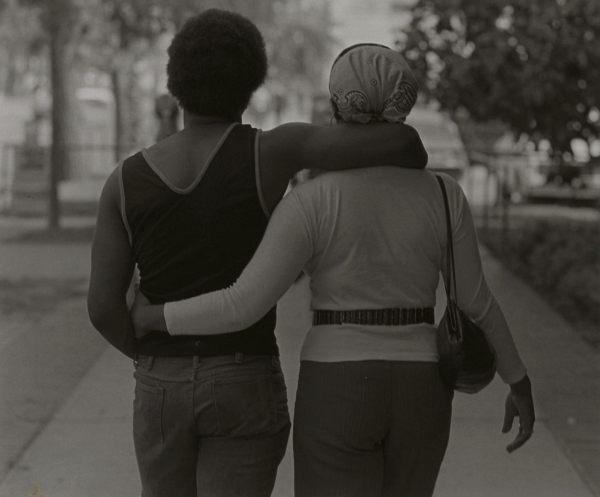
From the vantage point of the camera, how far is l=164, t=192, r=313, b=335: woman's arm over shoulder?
2.41 meters

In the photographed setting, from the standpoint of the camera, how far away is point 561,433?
550 cm

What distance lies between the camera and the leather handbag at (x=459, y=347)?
2.50 meters

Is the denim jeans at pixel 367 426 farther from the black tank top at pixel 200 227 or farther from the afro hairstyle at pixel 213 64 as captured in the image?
the afro hairstyle at pixel 213 64

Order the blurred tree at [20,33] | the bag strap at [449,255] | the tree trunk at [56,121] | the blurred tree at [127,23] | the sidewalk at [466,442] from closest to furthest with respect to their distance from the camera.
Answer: the bag strap at [449,255]
the sidewalk at [466,442]
the tree trunk at [56,121]
the blurred tree at [127,23]
the blurred tree at [20,33]

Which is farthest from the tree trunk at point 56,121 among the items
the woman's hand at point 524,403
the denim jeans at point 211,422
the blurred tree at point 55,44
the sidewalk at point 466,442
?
the denim jeans at point 211,422

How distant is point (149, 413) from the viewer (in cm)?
250

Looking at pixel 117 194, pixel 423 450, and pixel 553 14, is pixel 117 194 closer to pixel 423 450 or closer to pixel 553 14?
pixel 423 450

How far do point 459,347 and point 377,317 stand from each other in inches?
8.0

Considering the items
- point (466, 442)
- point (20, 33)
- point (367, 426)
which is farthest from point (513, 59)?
point (20, 33)

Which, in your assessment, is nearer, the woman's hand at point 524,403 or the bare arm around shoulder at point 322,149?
the bare arm around shoulder at point 322,149

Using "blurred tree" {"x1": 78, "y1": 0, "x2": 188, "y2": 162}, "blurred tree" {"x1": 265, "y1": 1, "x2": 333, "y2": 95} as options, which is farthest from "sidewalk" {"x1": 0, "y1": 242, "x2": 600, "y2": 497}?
"blurred tree" {"x1": 265, "y1": 1, "x2": 333, "y2": 95}

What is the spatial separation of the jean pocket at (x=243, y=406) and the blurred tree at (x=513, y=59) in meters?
7.86

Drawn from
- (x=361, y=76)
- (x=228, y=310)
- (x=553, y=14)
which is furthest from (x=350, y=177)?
(x=553, y=14)

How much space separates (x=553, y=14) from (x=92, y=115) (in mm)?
28314
